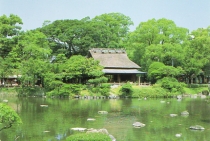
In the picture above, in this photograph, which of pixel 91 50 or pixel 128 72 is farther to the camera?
pixel 91 50

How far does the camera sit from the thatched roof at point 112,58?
5203cm

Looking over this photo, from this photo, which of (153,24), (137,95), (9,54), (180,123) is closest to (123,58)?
(153,24)

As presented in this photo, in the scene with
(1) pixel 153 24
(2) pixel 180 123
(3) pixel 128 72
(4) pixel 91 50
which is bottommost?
(2) pixel 180 123

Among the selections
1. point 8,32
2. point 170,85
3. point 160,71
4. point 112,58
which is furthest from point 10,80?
point 170,85

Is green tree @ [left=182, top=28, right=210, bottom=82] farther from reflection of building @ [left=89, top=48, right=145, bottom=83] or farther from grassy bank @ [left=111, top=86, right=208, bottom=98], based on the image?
reflection of building @ [left=89, top=48, right=145, bottom=83]

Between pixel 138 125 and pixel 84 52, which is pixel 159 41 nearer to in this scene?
pixel 84 52

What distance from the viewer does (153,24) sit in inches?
2144

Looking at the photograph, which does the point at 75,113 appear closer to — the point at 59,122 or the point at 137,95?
the point at 59,122

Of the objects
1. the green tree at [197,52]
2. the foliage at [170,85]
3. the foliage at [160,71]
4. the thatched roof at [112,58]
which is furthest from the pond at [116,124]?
the thatched roof at [112,58]

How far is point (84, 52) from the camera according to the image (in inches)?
2378

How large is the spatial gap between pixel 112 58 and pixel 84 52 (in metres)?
8.31

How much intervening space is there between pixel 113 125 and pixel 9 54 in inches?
1161

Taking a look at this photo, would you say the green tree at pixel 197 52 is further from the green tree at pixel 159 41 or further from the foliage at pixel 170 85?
the foliage at pixel 170 85

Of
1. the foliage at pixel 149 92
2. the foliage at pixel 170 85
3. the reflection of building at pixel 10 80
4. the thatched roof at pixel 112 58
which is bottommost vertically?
the foliage at pixel 149 92
